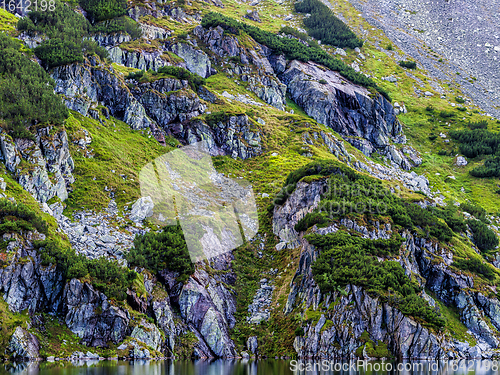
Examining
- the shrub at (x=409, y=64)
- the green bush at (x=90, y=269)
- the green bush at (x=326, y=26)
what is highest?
the green bush at (x=326, y=26)

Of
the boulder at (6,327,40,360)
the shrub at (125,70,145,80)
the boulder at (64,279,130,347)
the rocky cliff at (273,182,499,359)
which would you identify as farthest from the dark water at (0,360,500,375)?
the shrub at (125,70,145,80)

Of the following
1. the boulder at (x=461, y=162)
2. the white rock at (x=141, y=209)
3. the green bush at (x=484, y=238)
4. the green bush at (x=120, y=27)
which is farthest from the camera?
the boulder at (x=461, y=162)

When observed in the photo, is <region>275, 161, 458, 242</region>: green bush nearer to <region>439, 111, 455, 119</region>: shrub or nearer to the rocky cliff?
the rocky cliff

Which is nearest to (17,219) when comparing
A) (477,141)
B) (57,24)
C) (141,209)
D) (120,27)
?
(141,209)

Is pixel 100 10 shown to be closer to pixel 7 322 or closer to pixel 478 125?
pixel 7 322

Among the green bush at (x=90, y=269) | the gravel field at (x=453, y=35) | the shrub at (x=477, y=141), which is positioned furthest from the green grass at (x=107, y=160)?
the gravel field at (x=453, y=35)

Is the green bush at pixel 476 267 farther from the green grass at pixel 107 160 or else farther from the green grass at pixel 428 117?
the green grass at pixel 107 160
